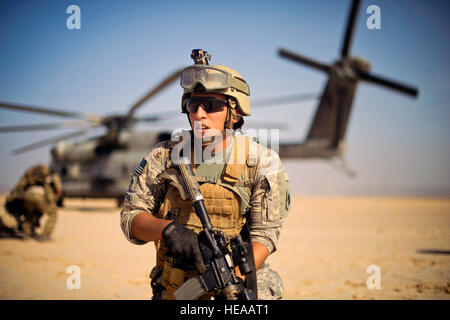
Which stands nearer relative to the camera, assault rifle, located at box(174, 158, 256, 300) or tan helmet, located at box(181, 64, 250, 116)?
assault rifle, located at box(174, 158, 256, 300)


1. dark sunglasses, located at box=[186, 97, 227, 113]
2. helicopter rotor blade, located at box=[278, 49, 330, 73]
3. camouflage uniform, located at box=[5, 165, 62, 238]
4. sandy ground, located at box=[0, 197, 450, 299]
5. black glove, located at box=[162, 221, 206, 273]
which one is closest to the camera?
black glove, located at box=[162, 221, 206, 273]

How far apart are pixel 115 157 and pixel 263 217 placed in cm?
1409

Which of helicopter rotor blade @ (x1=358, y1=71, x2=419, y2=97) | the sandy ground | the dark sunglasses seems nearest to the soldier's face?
the dark sunglasses

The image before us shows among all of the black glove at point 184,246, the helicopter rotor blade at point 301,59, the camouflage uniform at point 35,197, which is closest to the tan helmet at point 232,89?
the black glove at point 184,246

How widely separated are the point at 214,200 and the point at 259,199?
10.8 inches

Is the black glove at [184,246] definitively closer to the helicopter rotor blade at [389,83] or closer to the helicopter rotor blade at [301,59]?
the helicopter rotor blade at [389,83]

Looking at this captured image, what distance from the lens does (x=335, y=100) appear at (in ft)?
53.7

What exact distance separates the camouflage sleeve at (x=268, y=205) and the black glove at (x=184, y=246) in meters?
0.41

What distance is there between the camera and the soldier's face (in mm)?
2119

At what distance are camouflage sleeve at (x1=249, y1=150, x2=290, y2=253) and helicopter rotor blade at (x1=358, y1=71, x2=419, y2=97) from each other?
1144 cm

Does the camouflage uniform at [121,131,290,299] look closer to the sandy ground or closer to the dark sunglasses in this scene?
the dark sunglasses
